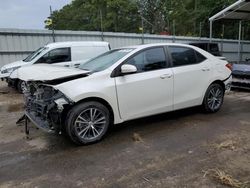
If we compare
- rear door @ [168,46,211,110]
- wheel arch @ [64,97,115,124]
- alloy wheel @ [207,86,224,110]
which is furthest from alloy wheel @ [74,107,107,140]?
alloy wheel @ [207,86,224,110]

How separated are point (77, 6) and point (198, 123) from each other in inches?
1618

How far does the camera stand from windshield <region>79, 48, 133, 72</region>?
192 inches

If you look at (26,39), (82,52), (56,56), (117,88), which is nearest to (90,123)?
(117,88)

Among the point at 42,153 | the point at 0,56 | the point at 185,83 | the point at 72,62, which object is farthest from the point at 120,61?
the point at 0,56

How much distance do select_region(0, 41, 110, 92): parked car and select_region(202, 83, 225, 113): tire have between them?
211 inches

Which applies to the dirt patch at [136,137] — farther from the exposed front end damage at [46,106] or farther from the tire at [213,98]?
the tire at [213,98]

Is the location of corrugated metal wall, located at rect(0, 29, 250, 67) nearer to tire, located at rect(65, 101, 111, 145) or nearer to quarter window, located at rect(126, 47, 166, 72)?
quarter window, located at rect(126, 47, 166, 72)

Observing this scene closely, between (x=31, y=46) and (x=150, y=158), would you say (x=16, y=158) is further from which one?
(x=31, y=46)

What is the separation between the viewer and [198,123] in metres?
5.44

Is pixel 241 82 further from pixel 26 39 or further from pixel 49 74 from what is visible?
pixel 26 39

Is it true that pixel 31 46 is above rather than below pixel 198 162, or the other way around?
above

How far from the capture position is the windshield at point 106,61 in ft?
16.0

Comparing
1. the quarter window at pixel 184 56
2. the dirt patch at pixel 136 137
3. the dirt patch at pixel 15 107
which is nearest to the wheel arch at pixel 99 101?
the dirt patch at pixel 136 137

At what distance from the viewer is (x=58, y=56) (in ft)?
33.4
